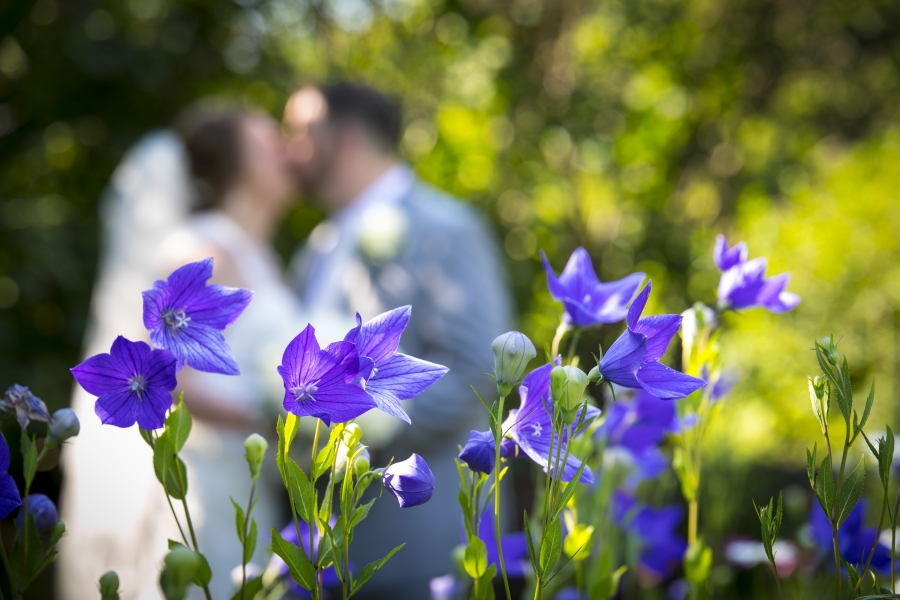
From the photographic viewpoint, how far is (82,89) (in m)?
3.75

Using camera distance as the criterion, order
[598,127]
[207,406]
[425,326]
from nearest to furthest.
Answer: [207,406], [425,326], [598,127]

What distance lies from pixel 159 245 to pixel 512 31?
3731 mm

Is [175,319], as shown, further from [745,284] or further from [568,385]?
[745,284]

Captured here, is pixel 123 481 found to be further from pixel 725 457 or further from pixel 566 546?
pixel 566 546

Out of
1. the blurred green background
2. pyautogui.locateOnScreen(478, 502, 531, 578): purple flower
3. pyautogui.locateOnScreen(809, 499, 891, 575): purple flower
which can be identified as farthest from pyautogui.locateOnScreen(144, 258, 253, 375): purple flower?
the blurred green background

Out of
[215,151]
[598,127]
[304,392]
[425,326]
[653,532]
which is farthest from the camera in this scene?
[598,127]

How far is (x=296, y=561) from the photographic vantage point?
0.44m

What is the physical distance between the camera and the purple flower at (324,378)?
434 millimetres

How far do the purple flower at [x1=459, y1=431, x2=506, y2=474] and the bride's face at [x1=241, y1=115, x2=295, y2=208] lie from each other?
2.53 meters

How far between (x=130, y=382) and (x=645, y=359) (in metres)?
0.37

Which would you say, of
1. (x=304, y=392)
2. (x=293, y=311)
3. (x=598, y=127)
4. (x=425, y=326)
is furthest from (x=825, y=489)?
(x=598, y=127)

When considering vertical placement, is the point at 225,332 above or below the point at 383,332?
below

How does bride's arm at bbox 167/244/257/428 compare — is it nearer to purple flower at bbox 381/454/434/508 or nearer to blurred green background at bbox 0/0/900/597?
purple flower at bbox 381/454/434/508

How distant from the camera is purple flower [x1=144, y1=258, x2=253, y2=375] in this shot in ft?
1.59
